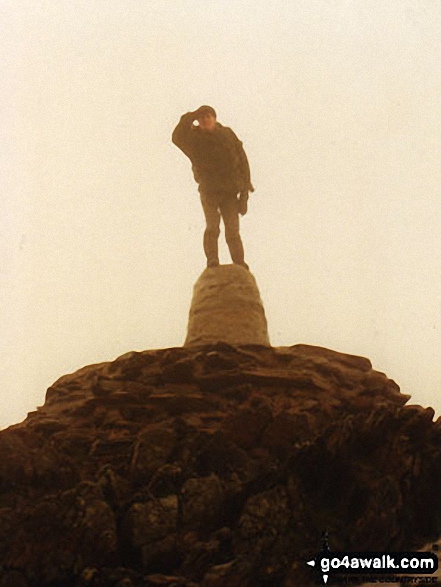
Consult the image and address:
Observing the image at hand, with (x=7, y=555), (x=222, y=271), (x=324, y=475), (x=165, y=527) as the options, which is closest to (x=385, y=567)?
(x=324, y=475)

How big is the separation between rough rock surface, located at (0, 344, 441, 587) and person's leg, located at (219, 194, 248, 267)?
336cm

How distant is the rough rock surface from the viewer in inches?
405

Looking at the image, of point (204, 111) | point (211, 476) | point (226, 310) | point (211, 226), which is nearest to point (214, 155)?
point (204, 111)

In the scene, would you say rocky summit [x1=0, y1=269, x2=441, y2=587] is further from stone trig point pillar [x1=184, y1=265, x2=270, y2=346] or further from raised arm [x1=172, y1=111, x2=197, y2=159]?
raised arm [x1=172, y1=111, x2=197, y2=159]

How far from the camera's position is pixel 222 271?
1675 cm

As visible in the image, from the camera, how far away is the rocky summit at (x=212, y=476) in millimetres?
10281

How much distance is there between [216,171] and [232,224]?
139cm

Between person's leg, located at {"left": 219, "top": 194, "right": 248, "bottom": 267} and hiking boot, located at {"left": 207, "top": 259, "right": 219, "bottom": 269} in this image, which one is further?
person's leg, located at {"left": 219, "top": 194, "right": 248, "bottom": 267}

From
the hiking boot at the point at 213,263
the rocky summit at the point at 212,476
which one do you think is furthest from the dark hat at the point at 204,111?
the rocky summit at the point at 212,476

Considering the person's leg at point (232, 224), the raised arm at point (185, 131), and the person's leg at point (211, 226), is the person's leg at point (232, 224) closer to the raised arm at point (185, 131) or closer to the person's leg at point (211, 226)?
the person's leg at point (211, 226)

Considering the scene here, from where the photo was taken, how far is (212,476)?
11.3 meters

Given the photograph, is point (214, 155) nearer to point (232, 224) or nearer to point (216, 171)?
point (216, 171)

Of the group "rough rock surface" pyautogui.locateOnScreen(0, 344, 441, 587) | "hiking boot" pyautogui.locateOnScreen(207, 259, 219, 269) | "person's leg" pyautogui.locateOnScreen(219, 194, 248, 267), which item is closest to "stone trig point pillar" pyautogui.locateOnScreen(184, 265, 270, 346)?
"hiking boot" pyautogui.locateOnScreen(207, 259, 219, 269)

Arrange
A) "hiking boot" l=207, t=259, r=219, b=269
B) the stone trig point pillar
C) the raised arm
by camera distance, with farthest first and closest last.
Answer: "hiking boot" l=207, t=259, r=219, b=269
the raised arm
the stone trig point pillar
